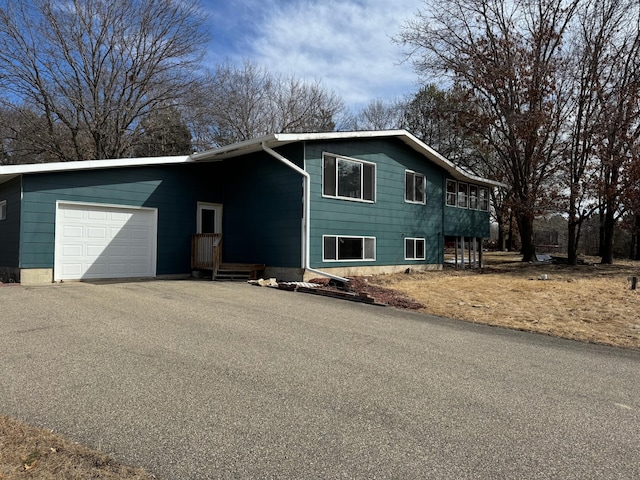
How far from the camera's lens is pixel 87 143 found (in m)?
21.2

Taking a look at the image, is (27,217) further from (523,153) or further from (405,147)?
(523,153)

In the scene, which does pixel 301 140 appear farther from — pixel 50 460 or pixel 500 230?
pixel 500 230

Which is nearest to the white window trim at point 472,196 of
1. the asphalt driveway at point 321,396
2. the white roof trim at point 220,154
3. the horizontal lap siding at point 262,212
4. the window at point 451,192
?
the window at point 451,192

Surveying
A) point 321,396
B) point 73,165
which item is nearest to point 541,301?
point 321,396

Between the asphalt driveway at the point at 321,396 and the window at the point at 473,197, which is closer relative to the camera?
the asphalt driveway at the point at 321,396

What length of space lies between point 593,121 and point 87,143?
2396cm

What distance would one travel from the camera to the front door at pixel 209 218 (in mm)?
14211

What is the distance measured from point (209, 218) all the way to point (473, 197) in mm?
11717

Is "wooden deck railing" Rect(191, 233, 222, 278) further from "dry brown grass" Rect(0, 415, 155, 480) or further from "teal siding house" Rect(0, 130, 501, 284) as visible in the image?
"dry brown grass" Rect(0, 415, 155, 480)

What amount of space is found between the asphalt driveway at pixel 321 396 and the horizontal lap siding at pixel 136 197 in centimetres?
490

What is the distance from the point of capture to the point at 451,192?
1842cm

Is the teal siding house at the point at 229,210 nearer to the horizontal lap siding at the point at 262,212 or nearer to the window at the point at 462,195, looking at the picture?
the horizontal lap siding at the point at 262,212

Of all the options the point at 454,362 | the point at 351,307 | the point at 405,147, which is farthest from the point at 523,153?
the point at 454,362

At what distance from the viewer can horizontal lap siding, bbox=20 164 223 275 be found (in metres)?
11.0
